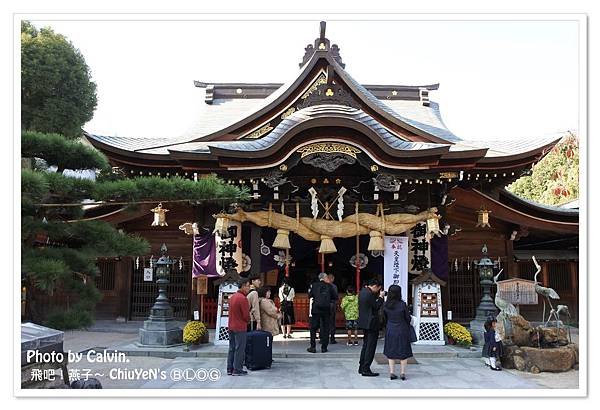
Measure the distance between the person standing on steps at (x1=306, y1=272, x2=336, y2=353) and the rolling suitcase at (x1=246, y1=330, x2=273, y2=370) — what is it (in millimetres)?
1261

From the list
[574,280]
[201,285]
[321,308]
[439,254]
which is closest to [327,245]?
[321,308]

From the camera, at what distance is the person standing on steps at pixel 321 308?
348 inches

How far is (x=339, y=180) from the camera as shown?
10742 millimetres

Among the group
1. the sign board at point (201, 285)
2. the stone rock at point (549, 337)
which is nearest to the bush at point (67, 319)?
the sign board at point (201, 285)

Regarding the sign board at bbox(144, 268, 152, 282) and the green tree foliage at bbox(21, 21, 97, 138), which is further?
the sign board at bbox(144, 268, 152, 282)

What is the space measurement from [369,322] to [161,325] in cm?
456

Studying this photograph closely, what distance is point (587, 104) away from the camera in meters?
6.22

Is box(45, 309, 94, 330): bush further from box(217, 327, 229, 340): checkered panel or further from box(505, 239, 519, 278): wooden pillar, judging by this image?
box(505, 239, 519, 278): wooden pillar

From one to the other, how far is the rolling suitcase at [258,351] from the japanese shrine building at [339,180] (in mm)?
2967

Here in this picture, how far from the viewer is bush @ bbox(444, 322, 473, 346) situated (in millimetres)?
9596

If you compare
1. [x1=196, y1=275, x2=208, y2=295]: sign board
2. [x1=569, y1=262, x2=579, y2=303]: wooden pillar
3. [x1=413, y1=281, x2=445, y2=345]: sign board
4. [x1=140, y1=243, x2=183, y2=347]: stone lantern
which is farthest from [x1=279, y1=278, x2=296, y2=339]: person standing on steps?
[x1=569, y1=262, x2=579, y2=303]: wooden pillar

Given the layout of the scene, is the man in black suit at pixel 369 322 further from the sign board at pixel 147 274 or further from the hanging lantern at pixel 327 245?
the sign board at pixel 147 274
